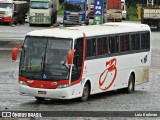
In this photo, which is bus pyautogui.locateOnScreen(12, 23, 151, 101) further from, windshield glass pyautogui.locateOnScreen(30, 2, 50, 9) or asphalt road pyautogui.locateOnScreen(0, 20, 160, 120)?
windshield glass pyautogui.locateOnScreen(30, 2, 50, 9)

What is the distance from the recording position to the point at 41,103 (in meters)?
19.2

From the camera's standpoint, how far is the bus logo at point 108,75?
69.5 feet

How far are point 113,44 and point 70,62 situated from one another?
13.8 ft

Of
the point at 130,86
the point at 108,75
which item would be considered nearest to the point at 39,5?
the point at 130,86

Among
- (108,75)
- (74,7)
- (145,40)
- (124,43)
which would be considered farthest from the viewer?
(74,7)

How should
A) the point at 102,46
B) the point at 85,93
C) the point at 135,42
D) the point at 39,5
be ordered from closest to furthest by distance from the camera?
the point at 85,93 → the point at 102,46 → the point at 135,42 → the point at 39,5

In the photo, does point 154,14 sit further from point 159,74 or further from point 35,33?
point 35,33

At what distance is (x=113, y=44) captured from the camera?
72.4 ft

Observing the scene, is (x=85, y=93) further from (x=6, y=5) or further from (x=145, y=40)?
(x=6, y=5)

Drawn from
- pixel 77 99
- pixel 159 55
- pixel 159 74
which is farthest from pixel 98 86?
pixel 159 55

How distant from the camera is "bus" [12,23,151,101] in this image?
18.7 metres

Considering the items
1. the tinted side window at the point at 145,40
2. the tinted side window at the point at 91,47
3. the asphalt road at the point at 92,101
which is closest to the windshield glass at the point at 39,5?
the asphalt road at the point at 92,101

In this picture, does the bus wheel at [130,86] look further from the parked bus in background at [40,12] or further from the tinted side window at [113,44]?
the parked bus in background at [40,12]

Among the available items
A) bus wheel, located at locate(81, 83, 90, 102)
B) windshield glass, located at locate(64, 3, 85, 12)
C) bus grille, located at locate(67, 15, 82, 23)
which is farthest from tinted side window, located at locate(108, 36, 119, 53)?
bus grille, located at locate(67, 15, 82, 23)
